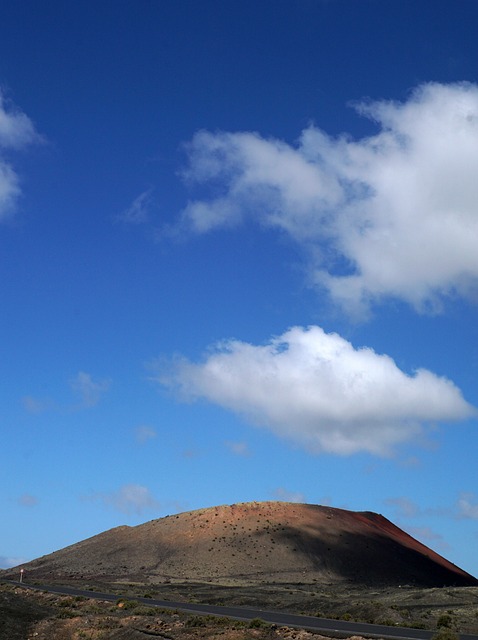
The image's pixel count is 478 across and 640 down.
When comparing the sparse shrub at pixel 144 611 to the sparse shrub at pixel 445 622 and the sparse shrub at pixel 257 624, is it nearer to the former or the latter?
the sparse shrub at pixel 257 624

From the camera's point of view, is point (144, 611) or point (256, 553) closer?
point (144, 611)

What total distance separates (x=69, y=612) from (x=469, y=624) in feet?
83.2

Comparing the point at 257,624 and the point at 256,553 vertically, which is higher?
the point at 256,553

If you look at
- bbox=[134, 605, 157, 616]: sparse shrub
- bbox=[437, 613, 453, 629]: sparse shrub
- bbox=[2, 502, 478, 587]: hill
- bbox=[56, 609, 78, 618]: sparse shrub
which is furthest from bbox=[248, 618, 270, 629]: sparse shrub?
bbox=[2, 502, 478, 587]: hill

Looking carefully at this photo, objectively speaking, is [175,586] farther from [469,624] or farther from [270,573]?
[469,624]

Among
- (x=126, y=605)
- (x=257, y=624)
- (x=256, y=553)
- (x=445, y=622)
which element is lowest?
(x=445, y=622)

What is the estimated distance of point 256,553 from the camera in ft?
401

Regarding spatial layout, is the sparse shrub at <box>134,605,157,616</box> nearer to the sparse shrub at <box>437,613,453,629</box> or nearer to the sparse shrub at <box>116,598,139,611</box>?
the sparse shrub at <box>116,598,139,611</box>

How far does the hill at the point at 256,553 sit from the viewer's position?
377 feet

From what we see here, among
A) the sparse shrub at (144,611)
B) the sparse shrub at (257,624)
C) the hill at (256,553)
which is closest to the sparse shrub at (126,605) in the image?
the sparse shrub at (144,611)

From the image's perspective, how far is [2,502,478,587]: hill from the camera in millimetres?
115000

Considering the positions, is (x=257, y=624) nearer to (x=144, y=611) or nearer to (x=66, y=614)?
(x=144, y=611)

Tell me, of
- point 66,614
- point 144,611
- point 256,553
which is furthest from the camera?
point 256,553

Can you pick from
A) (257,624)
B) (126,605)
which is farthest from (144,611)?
(257,624)
